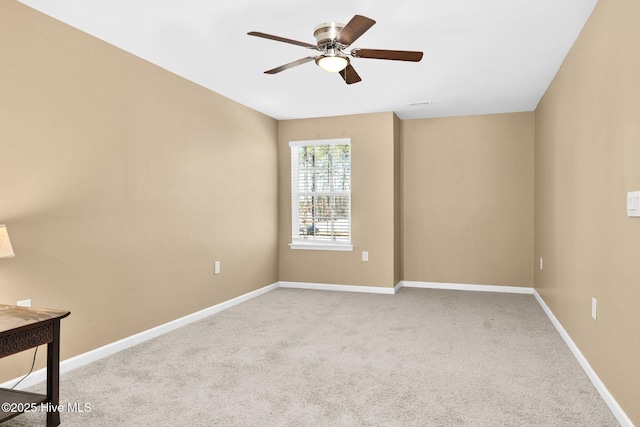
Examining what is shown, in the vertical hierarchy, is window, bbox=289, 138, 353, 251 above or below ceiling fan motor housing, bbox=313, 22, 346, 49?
below

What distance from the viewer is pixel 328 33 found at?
2576 millimetres

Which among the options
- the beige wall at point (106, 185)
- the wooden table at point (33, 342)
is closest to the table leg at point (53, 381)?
the wooden table at point (33, 342)

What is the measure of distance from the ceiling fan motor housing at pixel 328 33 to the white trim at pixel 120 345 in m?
2.64

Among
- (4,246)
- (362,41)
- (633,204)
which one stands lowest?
(4,246)

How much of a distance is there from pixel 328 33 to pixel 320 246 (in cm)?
361

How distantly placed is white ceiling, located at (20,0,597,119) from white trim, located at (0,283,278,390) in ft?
7.44

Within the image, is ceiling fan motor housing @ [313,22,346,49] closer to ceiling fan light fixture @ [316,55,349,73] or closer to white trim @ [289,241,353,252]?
ceiling fan light fixture @ [316,55,349,73]

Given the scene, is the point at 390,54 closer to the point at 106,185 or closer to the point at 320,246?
the point at 106,185

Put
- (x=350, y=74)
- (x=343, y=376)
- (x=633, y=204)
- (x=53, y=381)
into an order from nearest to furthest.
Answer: (x=633, y=204), (x=53, y=381), (x=343, y=376), (x=350, y=74)

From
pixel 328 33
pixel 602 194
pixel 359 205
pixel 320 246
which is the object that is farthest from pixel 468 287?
pixel 328 33

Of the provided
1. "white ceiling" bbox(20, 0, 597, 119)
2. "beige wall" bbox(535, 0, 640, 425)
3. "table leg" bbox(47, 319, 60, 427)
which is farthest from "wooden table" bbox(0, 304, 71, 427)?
"beige wall" bbox(535, 0, 640, 425)

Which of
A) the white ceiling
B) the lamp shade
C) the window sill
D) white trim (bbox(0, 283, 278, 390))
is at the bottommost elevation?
white trim (bbox(0, 283, 278, 390))

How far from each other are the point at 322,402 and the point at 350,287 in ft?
11.0

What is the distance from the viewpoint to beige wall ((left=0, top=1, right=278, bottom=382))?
2639 mm
